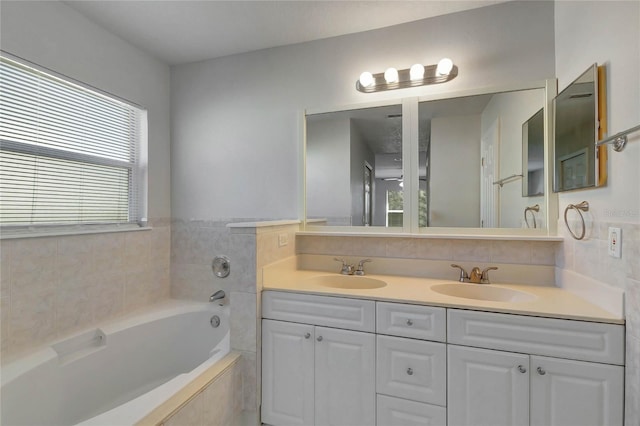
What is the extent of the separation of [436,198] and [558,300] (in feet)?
2.64

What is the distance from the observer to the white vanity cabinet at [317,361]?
148 centimetres

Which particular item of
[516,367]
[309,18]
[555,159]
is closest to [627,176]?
[555,159]

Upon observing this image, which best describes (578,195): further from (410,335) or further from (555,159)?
(410,335)

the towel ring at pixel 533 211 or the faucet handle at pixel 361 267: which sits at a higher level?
the towel ring at pixel 533 211

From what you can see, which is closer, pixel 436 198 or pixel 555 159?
pixel 555 159

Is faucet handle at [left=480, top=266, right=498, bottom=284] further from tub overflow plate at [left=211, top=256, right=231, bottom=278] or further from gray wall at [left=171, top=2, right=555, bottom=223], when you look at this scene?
tub overflow plate at [left=211, top=256, right=231, bottom=278]

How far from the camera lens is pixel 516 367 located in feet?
4.08

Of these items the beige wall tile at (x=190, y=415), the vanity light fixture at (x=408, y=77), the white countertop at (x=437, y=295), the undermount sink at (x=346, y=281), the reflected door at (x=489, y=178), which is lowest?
the beige wall tile at (x=190, y=415)

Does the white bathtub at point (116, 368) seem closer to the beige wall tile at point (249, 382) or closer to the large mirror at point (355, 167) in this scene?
the beige wall tile at point (249, 382)

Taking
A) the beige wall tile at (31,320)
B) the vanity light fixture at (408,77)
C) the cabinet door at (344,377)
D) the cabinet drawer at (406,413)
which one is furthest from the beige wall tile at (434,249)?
the beige wall tile at (31,320)

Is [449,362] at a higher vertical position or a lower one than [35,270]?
lower

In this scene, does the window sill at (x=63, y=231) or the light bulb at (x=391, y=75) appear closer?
the window sill at (x=63, y=231)

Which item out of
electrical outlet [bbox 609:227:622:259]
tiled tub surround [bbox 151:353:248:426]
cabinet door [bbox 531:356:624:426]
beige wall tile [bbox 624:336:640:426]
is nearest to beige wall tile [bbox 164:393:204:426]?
tiled tub surround [bbox 151:353:248:426]

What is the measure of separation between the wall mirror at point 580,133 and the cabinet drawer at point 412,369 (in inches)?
39.7
